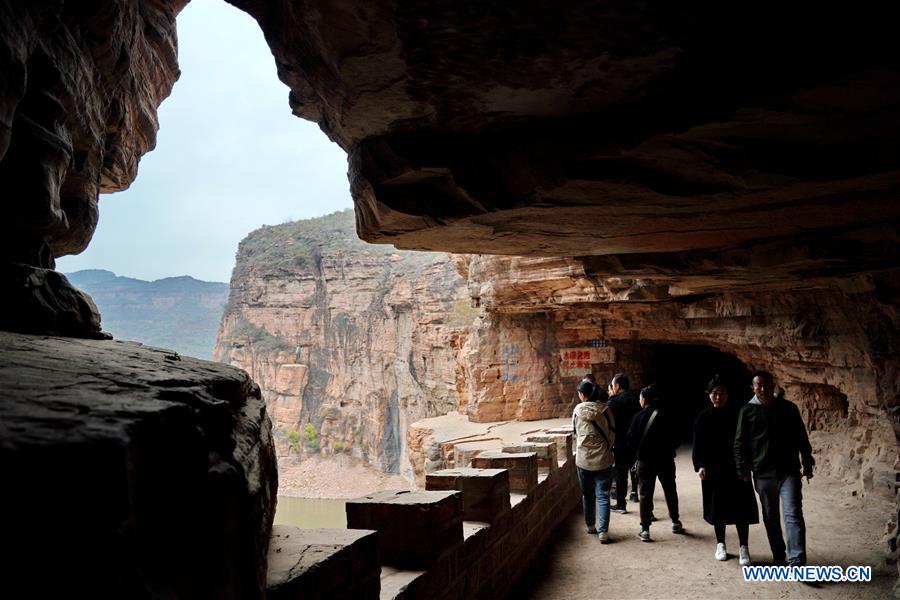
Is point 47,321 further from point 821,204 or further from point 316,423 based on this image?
point 316,423

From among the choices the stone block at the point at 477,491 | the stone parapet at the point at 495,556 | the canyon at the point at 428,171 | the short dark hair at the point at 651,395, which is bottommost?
the stone parapet at the point at 495,556

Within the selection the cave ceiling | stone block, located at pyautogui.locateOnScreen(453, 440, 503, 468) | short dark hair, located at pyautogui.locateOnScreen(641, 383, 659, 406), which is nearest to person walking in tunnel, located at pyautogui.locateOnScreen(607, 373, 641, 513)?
short dark hair, located at pyautogui.locateOnScreen(641, 383, 659, 406)

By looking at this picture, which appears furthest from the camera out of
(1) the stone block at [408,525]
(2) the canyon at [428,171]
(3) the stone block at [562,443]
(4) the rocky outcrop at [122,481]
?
(3) the stone block at [562,443]

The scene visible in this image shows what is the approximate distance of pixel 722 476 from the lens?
458 cm

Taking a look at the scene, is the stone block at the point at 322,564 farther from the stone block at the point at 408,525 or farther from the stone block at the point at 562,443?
the stone block at the point at 562,443

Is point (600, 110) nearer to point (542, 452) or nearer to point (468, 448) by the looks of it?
point (542, 452)

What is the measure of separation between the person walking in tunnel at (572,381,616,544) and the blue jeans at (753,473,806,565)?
1.29 metres

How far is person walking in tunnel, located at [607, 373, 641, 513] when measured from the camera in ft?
19.3

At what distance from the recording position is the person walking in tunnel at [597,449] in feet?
17.5

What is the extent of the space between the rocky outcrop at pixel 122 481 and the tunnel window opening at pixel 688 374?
39.4 ft

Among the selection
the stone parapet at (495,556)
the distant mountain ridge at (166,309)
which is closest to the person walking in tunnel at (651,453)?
the stone parapet at (495,556)

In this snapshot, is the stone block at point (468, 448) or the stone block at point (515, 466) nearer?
the stone block at point (515, 466)

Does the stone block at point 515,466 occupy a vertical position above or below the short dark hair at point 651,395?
below

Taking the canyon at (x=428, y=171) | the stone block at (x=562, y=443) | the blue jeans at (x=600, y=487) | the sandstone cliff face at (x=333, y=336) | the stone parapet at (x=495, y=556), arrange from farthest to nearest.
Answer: the sandstone cliff face at (x=333, y=336), the stone block at (x=562, y=443), the blue jeans at (x=600, y=487), the stone parapet at (x=495, y=556), the canyon at (x=428, y=171)
